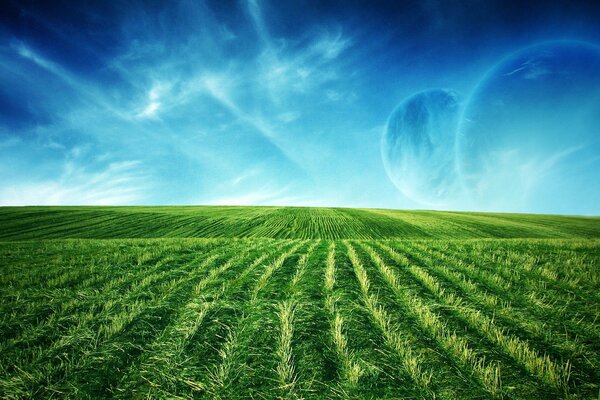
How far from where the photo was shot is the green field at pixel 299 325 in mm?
3812

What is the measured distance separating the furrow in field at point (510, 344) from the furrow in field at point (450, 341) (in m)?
0.52

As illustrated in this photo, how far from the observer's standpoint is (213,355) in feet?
14.9

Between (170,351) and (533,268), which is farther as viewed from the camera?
(533,268)

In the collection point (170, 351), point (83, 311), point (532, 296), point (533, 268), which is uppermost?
point (533, 268)

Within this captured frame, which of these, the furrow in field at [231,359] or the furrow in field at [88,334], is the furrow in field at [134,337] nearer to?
the furrow in field at [88,334]

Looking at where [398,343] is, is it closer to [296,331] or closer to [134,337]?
[296,331]

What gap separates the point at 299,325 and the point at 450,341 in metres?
2.81

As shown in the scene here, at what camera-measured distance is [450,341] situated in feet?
15.8

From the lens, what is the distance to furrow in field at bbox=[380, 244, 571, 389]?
3.94 metres

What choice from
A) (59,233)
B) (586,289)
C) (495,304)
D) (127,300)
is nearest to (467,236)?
(586,289)

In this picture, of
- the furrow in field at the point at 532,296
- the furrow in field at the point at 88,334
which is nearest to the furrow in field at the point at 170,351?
the furrow in field at the point at 88,334

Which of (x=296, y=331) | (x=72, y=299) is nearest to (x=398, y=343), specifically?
(x=296, y=331)

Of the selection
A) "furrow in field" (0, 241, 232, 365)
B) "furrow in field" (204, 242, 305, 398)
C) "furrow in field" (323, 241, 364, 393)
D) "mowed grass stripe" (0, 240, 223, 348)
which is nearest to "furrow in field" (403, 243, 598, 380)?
"furrow in field" (323, 241, 364, 393)

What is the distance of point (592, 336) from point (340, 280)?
18.2 feet
